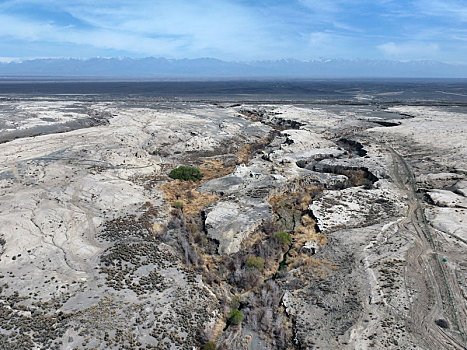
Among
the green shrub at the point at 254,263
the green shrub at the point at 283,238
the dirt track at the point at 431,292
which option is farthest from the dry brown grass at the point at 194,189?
the dirt track at the point at 431,292

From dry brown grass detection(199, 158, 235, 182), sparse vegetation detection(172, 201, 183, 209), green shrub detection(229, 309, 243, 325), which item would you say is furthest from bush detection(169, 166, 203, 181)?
green shrub detection(229, 309, 243, 325)

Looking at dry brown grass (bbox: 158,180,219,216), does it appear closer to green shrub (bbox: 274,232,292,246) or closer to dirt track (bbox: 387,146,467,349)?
green shrub (bbox: 274,232,292,246)

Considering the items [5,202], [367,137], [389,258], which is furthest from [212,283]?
[367,137]

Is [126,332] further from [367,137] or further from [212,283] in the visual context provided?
[367,137]

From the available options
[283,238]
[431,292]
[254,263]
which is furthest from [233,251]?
[431,292]

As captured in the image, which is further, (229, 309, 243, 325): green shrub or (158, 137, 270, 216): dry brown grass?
(158, 137, 270, 216): dry brown grass

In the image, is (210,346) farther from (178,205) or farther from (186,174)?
(186,174)
